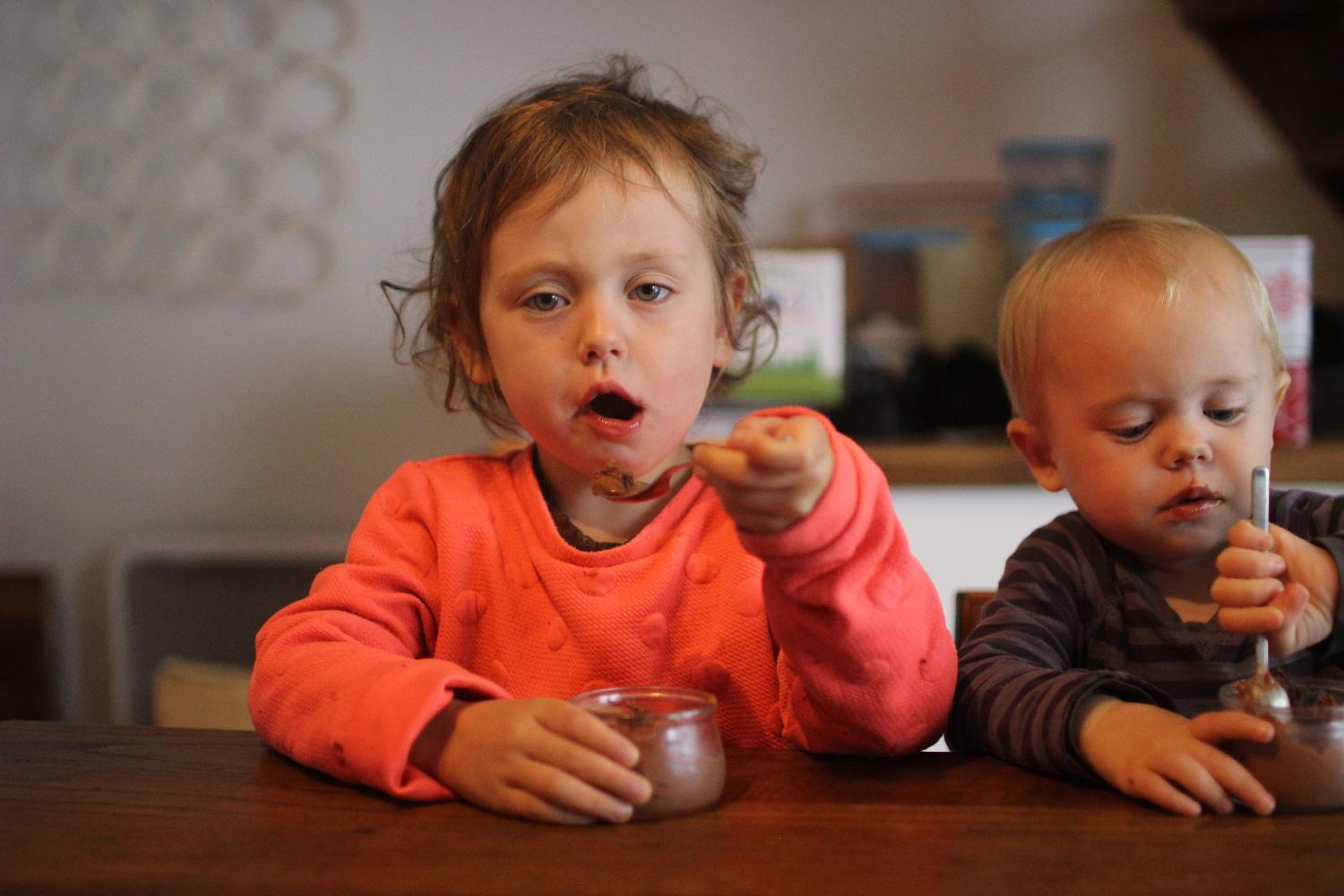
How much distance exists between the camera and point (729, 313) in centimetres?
117

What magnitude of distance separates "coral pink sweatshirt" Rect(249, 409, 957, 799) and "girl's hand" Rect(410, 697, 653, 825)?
2 cm

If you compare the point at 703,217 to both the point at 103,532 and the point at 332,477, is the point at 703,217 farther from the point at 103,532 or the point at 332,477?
the point at 103,532

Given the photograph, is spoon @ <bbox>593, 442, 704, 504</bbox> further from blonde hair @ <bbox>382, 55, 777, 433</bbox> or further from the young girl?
blonde hair @ <bbox>382, 55, 777, 433</bbox>

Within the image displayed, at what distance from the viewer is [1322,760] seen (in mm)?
688

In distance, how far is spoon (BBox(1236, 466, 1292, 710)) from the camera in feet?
2.35

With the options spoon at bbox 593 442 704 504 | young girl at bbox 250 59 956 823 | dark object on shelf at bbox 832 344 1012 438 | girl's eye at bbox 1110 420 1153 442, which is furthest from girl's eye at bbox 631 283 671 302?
dark object on shelf at bbox 832 344 1012 438

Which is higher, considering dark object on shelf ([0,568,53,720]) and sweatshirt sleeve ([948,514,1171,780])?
sweatshirt sleeve ([948,514,1171,780])

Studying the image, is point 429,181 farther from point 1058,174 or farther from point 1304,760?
point 1304,760

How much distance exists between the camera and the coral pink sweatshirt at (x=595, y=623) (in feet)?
2.48

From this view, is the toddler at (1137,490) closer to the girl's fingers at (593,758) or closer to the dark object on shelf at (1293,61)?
the girl's fingers at (593,758)

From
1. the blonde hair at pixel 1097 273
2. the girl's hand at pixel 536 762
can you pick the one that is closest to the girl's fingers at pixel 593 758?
the girl's hand at pixel 536 762

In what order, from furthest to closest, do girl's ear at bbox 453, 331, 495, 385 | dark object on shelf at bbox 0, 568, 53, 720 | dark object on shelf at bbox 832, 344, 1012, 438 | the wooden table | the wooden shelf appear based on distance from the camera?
1. dark object on shelf at bbox 0, 568, 53, 720
2. dark object on shelf at bbox 832, 344, 1012, 438
3. the wooden shelf
4. girl's ear at bbox 453, 331, 495, 385
5. the wooden table

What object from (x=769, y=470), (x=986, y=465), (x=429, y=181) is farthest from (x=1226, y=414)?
(x=429, y=181)

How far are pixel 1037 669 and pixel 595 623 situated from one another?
13.2 inches
